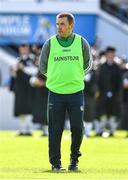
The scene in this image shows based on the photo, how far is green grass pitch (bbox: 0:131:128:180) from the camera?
1359cm

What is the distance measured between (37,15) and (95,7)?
264cm

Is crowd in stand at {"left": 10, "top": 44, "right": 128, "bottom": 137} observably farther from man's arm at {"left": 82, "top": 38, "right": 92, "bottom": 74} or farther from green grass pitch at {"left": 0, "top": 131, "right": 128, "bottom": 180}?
man's arm at {"left": 82, "top": 38, "right": 92, "bottom": 74}

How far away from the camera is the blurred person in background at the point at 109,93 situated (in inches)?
1072

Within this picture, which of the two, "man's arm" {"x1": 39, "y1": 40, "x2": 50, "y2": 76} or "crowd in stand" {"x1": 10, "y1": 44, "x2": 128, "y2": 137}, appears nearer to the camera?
"man's arm" {"x1": 39, "y1": 40, "x2": 50, "y2": 76}

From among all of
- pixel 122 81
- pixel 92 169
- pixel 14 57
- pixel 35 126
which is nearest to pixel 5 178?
pixel 92 169

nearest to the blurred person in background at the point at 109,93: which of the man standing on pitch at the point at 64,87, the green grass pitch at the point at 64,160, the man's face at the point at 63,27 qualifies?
the green grass pitch at the point at 64,160

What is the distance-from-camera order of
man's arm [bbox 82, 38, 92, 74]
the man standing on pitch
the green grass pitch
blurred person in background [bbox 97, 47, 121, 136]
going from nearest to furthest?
the green grass pitch
the man standing on pitch
man's arm [bbox 82, 38, 92, 74]
blurred person in background [bbox 97, 47, 121, 136]

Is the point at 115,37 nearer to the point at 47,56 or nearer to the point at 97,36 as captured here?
the point at 97,36

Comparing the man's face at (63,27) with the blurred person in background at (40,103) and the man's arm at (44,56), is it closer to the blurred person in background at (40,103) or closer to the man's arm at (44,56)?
the man's arm at (44,56)

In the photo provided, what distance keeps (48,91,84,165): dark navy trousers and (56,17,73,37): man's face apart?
0.92 metres

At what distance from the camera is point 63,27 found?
47.1 feet

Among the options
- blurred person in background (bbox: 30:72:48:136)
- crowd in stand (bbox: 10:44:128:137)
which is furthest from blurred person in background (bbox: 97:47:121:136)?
blurred person in background (bbox: 30:72:48:136)

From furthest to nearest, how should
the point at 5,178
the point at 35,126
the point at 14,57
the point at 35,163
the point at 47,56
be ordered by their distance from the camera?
the point at 14,57 → the point at 35,126 → the point at 35,163 → the point at 47,56 → the point at 5,178

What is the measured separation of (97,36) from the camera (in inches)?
1704
